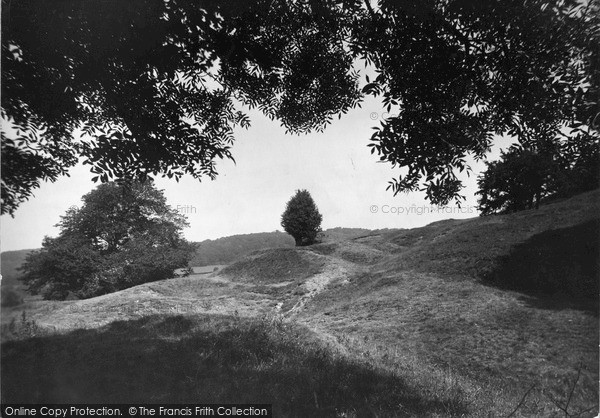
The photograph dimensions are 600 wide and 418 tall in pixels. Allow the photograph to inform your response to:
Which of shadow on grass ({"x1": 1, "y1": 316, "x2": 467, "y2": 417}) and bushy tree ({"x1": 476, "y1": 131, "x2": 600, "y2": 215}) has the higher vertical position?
bushy tree ({"x1": 476, "y1": 131, "x2": 600, "y2": 215})

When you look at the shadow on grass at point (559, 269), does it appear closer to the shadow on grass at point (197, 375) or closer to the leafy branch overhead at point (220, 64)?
the leafy branch overhead at point (220, 64)

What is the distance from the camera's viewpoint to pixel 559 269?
731cm

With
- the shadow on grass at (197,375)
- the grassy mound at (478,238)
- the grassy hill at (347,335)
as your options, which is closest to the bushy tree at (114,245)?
the grassy hill at (347,335)

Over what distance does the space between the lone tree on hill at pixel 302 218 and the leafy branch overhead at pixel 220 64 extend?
1.57m

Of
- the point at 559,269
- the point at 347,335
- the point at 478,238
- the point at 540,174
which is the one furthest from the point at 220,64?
the point at 478,238

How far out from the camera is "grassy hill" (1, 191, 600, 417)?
4258 millimetres

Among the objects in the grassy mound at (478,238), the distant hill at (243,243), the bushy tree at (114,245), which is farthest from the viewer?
the grassy mound at (478,238)

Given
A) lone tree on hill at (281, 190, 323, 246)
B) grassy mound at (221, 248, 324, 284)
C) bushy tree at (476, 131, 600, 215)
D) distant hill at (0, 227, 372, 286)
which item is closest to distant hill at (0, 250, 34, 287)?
distant hill at (0, 227, 372, 286)

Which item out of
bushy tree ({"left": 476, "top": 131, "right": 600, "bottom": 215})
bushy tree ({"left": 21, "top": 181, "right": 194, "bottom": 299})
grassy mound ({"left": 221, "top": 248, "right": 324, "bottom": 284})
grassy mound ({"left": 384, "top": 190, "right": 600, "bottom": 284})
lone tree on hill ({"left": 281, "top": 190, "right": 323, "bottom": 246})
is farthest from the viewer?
grassy mound ({"left": 221, "top": 248, "right": 324, "bottom": 284})

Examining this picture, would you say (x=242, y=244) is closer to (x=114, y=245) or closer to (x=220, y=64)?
(x=114, y=245)

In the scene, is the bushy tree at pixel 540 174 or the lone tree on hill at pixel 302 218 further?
the lone tree on hill at pixel 302 218

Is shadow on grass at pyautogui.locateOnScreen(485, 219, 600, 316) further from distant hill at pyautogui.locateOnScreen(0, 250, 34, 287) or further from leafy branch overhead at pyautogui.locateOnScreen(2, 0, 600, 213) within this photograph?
distant hill at pyautogui.locateOnScreen(0, 250, 34, 287)

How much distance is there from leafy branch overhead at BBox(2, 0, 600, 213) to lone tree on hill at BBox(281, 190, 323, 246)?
61.9 inches

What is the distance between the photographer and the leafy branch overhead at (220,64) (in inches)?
171
